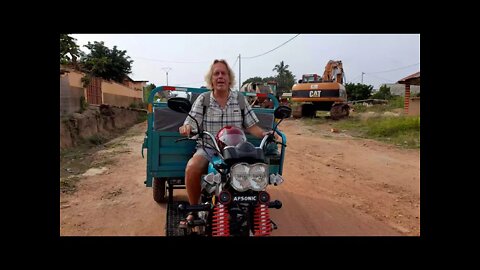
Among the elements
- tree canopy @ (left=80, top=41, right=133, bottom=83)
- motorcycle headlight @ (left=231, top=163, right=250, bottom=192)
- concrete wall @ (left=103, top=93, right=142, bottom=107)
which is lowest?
motorcycle headlight @ (left=231, top=163, right=250, bottom=192)

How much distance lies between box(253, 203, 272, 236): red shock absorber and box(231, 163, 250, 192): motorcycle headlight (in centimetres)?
20

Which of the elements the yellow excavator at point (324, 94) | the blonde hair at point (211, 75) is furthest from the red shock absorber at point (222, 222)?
the yellow excavator at point (324, 94)

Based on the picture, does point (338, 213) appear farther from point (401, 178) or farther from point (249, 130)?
point (401, 178)

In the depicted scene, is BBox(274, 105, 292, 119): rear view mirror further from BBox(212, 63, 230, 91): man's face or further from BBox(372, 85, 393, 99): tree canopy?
BBox(372, 85, 393, 99): tree canopy

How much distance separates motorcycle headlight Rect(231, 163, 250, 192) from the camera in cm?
216

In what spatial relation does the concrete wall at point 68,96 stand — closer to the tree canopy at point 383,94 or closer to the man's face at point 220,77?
the man's face at point 220,77

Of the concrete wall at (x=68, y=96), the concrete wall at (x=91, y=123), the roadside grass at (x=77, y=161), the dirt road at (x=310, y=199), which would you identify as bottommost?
the dirt road at (x=310, y=199)

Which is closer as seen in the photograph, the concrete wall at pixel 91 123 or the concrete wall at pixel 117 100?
the concrete wall at pixel 91 123

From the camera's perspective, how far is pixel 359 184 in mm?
5641

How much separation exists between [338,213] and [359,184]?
1614 mm

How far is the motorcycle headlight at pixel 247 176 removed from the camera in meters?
2.16

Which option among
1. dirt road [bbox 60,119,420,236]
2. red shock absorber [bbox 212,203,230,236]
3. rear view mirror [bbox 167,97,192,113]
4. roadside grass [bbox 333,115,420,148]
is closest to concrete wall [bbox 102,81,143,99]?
dirt road [bbox 60,119,420,236]

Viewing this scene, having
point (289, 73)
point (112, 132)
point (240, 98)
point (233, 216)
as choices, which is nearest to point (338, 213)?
point (240, 98)

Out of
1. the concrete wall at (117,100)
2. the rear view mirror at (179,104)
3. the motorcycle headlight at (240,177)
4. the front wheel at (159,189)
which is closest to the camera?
the motorcycle headlight at (240,177)
